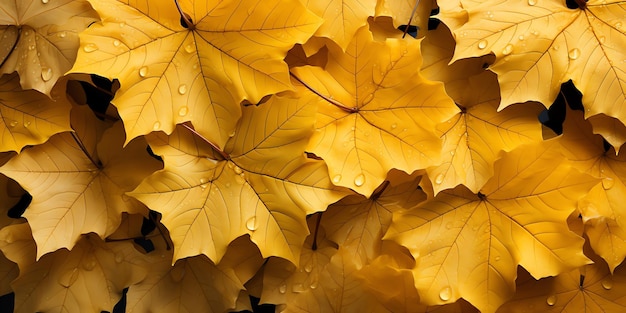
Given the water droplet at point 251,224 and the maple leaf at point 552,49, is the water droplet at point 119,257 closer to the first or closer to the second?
the water droplet at point 251,224

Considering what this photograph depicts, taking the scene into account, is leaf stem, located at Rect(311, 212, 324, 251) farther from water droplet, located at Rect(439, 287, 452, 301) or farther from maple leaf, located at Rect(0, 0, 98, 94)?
maple leaf, located at Rect(0, 0, 98, 94)

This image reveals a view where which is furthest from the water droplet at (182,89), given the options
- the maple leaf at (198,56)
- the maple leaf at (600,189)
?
the maple leaf at (600,189)

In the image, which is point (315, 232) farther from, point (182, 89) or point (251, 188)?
point (182, 89)

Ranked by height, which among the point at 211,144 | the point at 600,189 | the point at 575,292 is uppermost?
the point at 211,144

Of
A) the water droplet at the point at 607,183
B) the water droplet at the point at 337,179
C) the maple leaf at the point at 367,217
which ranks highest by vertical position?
the water droplet at the point at 337,179

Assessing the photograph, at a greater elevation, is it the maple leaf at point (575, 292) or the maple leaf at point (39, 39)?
the maple leaf at point (39, 39)

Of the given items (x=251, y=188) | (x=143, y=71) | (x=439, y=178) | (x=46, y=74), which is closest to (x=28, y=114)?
(x=46, y=74)

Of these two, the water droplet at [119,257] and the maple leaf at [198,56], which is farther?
the water droplet at [119,257]
